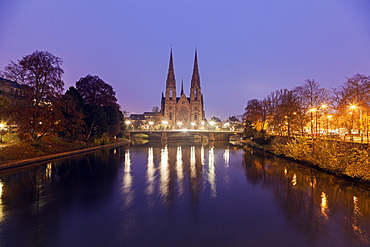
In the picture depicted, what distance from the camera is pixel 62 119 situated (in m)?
28.5

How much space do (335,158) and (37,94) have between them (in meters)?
33.3

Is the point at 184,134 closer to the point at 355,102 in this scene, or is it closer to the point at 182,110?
the point at 182,110

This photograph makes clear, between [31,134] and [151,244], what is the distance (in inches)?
968

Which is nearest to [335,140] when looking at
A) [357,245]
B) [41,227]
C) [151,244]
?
[357,245]

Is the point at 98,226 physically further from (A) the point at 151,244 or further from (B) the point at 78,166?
(B) the point at 78,166

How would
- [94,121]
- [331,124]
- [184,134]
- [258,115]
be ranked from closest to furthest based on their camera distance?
[331,124]
[94,121]
[258,115]
[184,134]

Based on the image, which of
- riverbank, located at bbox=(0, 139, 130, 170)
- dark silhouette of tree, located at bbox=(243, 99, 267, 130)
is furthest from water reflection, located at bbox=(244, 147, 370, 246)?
dark silhouette of tree, located at bbox=(243, 99, 267, 130)

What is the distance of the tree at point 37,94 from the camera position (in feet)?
82.0

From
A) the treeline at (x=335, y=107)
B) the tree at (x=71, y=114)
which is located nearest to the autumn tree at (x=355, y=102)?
the treeline at (x=335, y=107)

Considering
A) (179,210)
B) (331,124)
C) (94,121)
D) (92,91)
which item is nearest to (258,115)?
(331,124)

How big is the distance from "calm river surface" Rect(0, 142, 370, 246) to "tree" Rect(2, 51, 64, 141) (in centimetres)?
635

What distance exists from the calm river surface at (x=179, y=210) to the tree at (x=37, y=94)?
20.8 ft

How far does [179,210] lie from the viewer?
42.5ft

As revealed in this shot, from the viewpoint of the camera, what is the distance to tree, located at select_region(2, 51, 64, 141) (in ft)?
82.0
